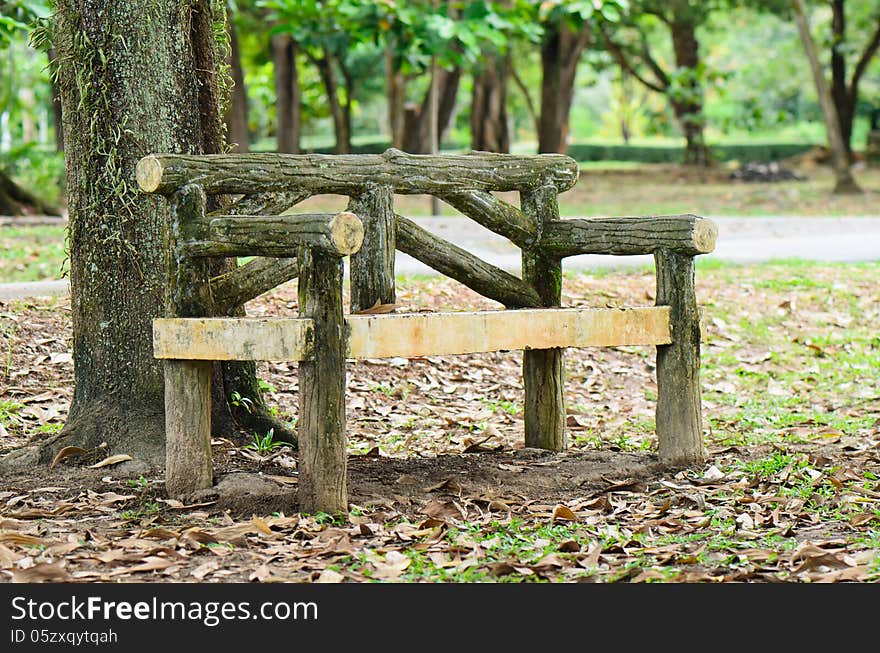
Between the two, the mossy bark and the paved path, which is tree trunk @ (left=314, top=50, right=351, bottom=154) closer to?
the paved path

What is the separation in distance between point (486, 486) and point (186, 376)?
4.11ft

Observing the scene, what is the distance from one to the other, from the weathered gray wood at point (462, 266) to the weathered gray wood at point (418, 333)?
0.40 m

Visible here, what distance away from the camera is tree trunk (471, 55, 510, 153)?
29.2 meters

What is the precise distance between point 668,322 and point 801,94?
167ft

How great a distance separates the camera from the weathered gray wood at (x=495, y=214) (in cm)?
512

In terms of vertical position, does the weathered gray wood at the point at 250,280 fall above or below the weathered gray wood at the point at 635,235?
below

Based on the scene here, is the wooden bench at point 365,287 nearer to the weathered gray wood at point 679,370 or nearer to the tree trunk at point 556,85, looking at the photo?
the weathered gray wood at point 679,370

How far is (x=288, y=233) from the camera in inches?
168

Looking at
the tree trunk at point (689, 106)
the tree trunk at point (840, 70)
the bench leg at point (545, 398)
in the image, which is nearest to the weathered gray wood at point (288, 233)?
the bench leg at point (545, 398)

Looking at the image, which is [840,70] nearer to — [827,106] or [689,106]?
[689,106]

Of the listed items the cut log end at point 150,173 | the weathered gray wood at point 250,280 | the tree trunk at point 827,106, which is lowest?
the weathered gray wood at point 250,280

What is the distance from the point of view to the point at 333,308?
168 inches
